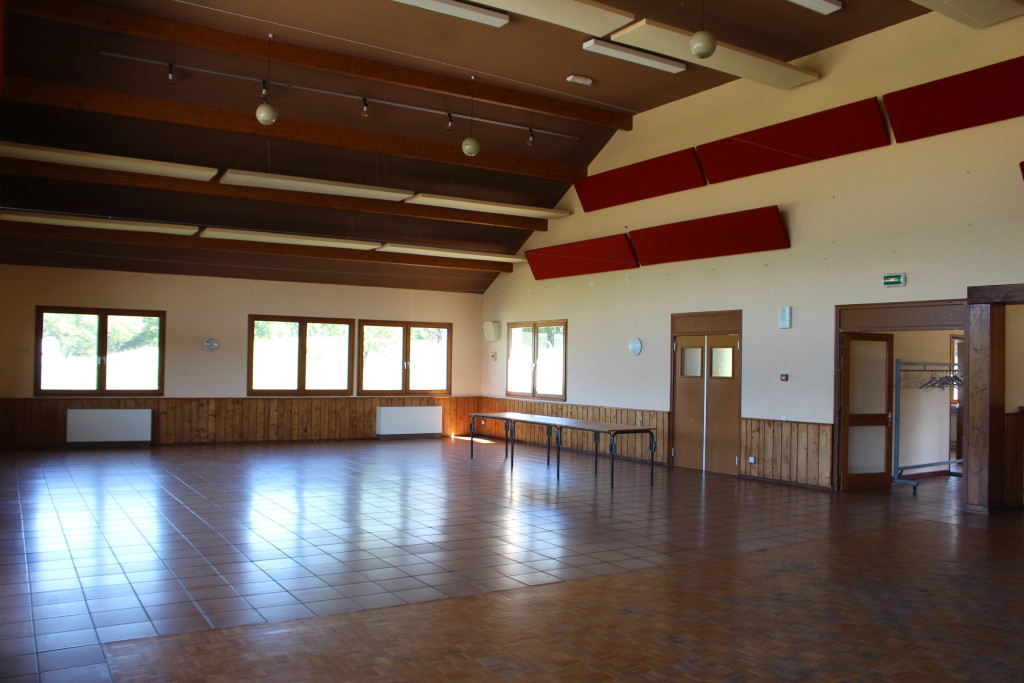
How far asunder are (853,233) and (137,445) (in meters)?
10.8

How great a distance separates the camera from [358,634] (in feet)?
13.4

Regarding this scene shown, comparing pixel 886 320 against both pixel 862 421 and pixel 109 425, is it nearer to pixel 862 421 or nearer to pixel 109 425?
pixel 862 421

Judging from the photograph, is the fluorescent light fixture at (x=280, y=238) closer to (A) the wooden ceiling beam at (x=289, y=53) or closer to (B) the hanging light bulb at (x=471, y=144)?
(B) the hanging light bulb at (x=471, y=144)

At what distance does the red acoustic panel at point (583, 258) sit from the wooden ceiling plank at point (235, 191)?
102 cm

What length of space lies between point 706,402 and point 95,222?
840cm

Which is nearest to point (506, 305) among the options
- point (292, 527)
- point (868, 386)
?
point (868, 386)

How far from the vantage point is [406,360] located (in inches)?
594

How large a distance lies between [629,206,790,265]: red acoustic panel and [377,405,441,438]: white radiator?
5522 millimetres

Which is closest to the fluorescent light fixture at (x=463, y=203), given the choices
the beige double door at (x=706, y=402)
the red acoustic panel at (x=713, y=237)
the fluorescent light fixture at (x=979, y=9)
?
the red acoustic panel at (x=713, y=237)

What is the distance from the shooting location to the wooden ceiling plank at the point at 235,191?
902 centimetres

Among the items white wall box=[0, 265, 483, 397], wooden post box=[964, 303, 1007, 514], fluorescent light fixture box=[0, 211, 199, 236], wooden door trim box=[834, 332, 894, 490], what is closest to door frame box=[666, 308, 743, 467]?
wooden door trim box=[834, 332, 894, 490]

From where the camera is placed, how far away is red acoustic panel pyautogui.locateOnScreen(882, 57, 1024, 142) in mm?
6882

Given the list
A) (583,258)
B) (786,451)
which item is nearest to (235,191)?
(583,258)

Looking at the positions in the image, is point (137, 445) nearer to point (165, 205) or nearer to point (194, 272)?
point (194, 272)
